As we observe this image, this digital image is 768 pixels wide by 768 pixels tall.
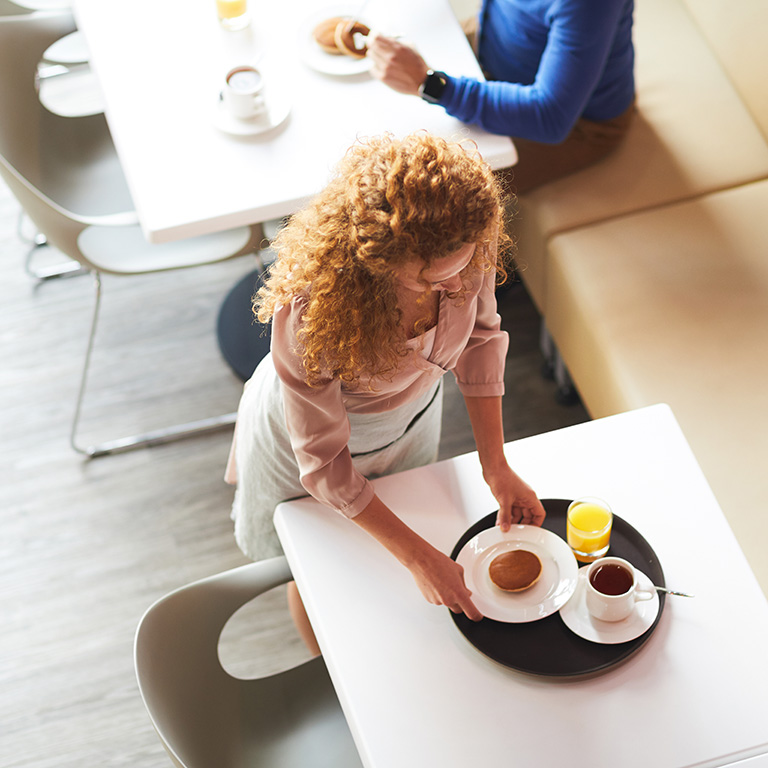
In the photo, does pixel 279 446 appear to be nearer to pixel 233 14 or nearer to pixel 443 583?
pixel 443 583

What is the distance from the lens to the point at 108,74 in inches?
74.2

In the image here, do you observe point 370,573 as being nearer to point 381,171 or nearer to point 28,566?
point 381,171

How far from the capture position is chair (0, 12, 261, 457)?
1.95m

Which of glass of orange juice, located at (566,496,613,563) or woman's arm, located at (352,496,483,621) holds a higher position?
woman's arm, located at (352,496,483,621)

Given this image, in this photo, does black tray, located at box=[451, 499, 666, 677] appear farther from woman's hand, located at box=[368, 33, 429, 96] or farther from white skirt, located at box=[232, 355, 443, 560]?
woman's hand, located at box=[368, 33, 429, 96]

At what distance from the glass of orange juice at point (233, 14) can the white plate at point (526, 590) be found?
1306 mm

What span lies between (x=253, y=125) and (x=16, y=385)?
3.62 ft

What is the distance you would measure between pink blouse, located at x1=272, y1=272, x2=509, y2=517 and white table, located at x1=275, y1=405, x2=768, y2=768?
0.13 metres

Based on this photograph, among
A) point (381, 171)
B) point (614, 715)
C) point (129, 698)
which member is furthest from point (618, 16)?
point (129, 698)

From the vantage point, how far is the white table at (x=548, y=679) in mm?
1095

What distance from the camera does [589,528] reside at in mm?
1233

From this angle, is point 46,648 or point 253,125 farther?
point 46,648

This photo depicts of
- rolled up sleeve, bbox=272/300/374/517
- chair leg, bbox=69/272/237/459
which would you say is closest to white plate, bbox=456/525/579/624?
rolled up sleeve, bbox=272/300/374/517

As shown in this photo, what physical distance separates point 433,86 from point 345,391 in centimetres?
80
